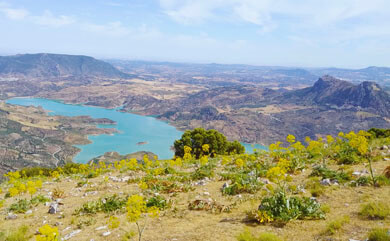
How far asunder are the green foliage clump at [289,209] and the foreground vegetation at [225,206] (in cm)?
3

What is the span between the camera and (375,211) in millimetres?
7934

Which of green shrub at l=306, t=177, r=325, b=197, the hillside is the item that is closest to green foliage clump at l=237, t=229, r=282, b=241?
green shrub at l=306, t=177, r=325, b=197

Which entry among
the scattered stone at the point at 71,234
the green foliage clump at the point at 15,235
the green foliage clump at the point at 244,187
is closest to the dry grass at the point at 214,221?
the scattered stone at the point at 71,234

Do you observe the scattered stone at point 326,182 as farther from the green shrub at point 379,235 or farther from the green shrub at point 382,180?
the green shrub at point 379,235

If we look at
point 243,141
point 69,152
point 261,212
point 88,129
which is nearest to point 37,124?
point 88,129

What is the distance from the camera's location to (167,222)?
9383 millimetres

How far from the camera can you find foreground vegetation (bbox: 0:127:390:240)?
7.76 meters

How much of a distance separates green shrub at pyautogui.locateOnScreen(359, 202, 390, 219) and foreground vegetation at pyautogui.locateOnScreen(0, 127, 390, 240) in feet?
0.09

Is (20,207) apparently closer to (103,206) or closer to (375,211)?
(103,206)

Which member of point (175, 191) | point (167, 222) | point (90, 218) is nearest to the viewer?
point (167, 222)

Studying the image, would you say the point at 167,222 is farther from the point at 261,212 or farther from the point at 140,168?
the point at 140,168

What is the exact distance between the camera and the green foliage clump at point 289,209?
8.31m

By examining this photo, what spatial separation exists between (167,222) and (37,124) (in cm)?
20394

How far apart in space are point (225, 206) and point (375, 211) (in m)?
5.05
